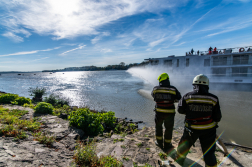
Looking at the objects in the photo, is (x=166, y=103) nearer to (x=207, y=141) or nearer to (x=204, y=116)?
(x=204, y=116)

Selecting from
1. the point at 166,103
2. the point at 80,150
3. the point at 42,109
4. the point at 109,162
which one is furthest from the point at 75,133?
the point at 42,109

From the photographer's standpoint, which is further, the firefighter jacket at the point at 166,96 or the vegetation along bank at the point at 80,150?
the firefighter jacket at the point at 166,96

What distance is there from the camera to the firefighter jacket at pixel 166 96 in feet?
14.5

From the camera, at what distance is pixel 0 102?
33.2 feet

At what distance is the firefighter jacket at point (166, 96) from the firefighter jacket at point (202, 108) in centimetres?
108

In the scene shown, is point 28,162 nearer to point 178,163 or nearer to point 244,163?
point 178,163

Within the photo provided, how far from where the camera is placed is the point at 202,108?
10.4ft

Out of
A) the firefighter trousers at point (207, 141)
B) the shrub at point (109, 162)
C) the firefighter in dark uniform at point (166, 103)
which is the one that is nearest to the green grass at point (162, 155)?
the firefighter in dark uniform at point (166, 103)

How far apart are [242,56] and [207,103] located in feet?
124

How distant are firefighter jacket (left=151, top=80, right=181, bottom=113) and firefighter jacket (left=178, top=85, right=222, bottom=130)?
108 cm

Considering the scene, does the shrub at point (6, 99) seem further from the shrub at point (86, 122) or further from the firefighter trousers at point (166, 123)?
the firefighter trousers at point (166, 123)

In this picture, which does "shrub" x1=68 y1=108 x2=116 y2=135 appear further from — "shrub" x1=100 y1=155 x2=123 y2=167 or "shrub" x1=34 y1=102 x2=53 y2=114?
"shrub" x1=34 y1=102 x2=53 y2=114

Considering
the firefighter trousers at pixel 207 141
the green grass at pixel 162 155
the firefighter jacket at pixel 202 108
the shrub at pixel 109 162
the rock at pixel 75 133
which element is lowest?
the green grass at pixel 162 155

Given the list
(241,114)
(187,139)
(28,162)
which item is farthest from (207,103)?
(241,114)
